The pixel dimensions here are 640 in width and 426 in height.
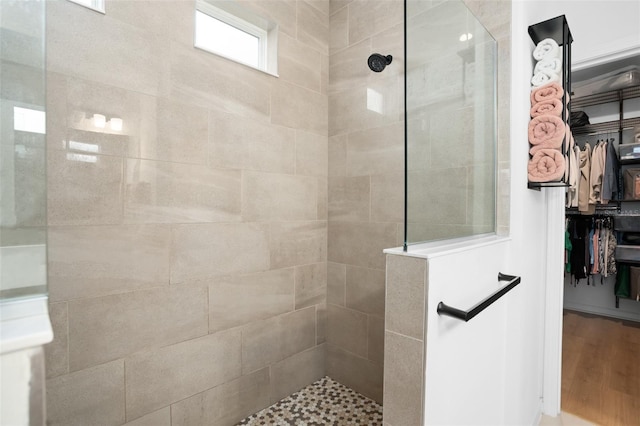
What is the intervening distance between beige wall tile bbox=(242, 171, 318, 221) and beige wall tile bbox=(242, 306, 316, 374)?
62 cm

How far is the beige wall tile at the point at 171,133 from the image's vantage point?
4.41 feet

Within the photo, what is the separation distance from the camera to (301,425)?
1.68 m

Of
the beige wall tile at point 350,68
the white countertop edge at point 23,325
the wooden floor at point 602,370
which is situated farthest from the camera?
the beige wall tile at point 350,68

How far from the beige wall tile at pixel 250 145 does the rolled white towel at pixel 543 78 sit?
1.28m

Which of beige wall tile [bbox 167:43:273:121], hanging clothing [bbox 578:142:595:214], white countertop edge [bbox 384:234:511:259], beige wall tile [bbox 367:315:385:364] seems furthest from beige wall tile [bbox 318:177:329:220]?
hanging clothing [bbox 578:142:595:214]

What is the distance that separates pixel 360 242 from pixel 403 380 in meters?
1.17

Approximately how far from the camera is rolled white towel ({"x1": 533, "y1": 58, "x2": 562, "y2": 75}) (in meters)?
1.39

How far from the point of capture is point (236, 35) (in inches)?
70.4

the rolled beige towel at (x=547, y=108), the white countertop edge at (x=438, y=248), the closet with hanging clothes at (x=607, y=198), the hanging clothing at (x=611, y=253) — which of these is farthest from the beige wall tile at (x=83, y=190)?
the hanging clothing at (x=611, y=253)

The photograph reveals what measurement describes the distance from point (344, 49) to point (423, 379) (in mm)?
1996

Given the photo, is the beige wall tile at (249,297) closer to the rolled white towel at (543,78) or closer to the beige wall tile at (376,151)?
the beige wall tile at (376,151)

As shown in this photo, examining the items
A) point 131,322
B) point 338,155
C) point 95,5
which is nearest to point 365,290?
point 338,155

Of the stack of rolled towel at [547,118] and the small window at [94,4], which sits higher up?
the small window at [94,4]

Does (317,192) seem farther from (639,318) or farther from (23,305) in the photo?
(639,318)
